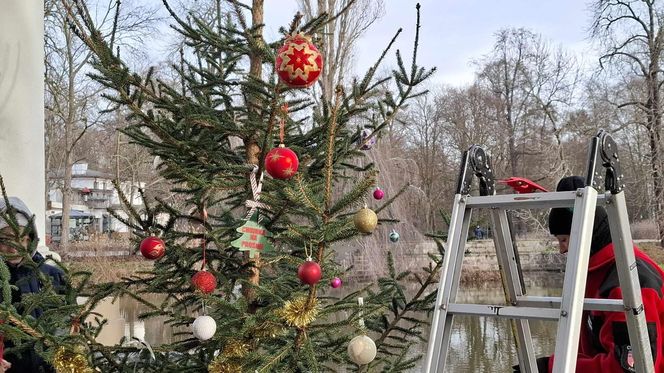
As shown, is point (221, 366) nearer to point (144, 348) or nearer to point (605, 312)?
point (144, 348)

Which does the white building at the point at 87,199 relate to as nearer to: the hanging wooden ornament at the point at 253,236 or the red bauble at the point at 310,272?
the hanging wooden ornament at the point at 253,236

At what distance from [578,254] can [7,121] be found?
3.89m

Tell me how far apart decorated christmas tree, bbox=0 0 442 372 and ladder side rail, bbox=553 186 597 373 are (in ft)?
2.06

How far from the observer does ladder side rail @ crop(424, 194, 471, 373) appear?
6.75 feet

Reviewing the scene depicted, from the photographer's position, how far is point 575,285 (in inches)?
71.4

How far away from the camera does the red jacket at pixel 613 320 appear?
2.08 m

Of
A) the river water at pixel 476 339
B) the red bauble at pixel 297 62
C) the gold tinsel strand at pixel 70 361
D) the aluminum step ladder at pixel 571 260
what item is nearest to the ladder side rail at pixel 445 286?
the aluminum step ladder at pixel 571 260

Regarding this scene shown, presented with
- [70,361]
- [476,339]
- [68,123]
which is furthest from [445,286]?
[68,123]

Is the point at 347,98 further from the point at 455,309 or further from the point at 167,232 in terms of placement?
the point at 455,309

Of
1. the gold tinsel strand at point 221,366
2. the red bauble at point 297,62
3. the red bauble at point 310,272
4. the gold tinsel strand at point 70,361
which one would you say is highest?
the red bauble at point 297,62

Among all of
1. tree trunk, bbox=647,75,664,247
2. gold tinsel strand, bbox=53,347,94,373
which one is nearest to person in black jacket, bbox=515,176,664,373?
gold tinsel strand, bbox=53,347,94,373

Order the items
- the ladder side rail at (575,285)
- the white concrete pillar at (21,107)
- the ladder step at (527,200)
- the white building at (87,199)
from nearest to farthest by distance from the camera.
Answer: the ladder side rail at (575,285) → the ladder step at (527,200) → the white concrete pillar at (21,107) → the white building at (87,199)

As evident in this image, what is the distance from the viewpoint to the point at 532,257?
75.7 feet

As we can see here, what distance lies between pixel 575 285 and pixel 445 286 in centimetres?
44
